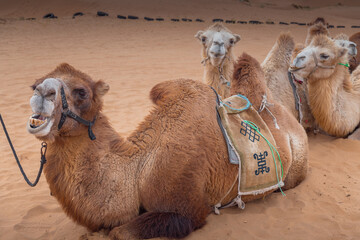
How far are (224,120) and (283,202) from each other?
1169mm

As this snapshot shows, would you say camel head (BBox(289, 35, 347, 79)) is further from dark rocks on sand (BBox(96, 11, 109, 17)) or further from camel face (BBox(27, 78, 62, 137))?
dark rocks on sand (BBox(96, 11, 109, 17))

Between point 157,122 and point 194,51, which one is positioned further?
point 194,51

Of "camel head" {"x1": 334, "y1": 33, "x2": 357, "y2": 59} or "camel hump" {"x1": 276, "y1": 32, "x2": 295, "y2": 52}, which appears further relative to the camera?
"camel head" {"x1": 334, "y1": 33, "x2": 357, "y2": 59}

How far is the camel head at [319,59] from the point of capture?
208 inches

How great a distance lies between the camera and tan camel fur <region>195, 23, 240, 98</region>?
5520 mm

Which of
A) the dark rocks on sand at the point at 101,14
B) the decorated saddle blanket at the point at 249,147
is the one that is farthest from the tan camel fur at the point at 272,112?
the dark rocks on sand at the point at 101,14

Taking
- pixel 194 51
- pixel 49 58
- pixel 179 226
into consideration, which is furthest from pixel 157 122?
pixel 194 51

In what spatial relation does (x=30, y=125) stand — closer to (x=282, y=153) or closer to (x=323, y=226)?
(x=282, y=153)

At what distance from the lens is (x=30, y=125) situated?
8.14 ft

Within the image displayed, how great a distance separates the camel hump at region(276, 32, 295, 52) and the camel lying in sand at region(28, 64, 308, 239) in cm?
322

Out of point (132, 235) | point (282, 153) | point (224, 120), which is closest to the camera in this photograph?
point (132, 235)

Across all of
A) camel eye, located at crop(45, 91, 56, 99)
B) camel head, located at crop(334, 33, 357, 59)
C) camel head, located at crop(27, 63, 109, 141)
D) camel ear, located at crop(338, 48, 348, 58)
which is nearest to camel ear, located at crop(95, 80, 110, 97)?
camel head, located at crop(27, 63, 109, 141)

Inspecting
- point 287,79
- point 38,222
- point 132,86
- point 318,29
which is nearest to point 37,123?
point 38,222

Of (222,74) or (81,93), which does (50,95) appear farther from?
(222,74)
